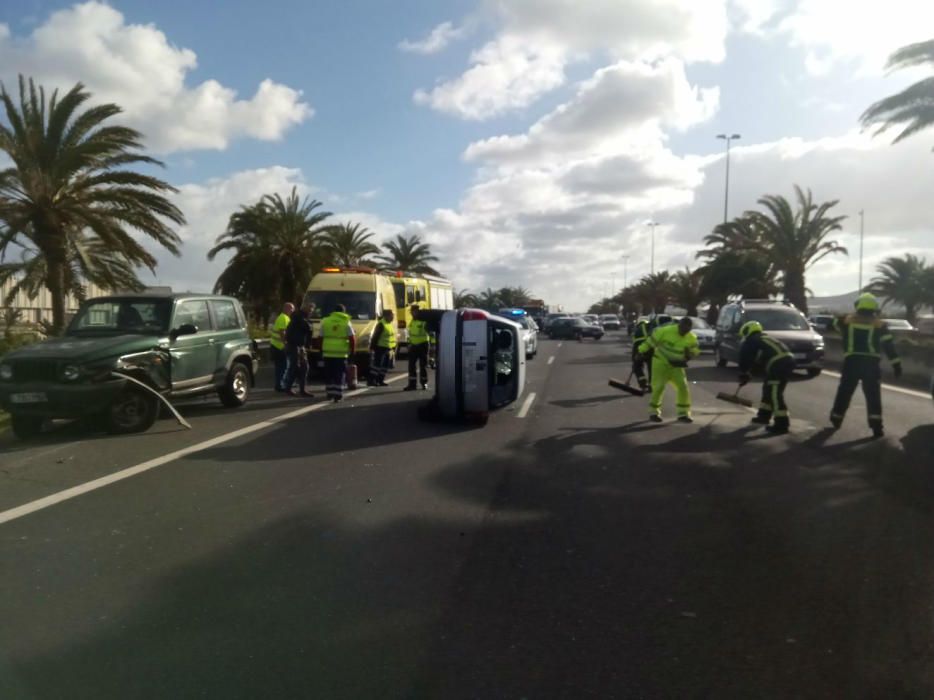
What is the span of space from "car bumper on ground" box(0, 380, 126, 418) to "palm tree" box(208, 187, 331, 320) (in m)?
20.3

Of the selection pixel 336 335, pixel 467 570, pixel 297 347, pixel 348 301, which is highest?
pixel 348 301

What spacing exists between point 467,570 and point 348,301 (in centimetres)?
1604

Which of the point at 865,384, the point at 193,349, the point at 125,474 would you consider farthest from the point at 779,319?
the point at 125,474

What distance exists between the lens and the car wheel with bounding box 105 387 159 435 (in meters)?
11.0

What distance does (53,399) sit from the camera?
10328 millimetres

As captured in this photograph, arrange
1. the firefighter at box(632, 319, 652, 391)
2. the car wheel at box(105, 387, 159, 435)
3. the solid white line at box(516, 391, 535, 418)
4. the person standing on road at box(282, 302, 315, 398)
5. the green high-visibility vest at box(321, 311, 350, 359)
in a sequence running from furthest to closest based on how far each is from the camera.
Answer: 1. the firefighter at box(632, 319, 652, 391)
2. the person standing on road at box(282, 302, 315, 398)
3. the green high-visibility vest at box(321, 311, 350, 359)
4. the solid white line at box(516, 391, 535, 418)
5. the car wheel at box(105, 387, 159, 435)

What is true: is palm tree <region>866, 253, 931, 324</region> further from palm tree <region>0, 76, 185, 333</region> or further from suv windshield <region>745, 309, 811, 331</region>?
palm tree <region>0, 76, 185, 333</region>

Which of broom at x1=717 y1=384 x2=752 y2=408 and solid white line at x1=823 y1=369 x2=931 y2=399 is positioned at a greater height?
broom at x1=717 y1=384 x2=752 y2=408

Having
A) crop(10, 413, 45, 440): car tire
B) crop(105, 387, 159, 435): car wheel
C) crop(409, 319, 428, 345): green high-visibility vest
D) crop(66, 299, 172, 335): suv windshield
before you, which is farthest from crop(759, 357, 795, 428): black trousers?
crop(10, 413, 45, 440): car tire

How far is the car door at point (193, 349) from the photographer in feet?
39.4

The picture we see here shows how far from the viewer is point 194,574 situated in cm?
538

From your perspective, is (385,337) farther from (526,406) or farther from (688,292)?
(688,292)

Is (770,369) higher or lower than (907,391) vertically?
higher

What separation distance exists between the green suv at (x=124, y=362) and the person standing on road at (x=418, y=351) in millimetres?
3861
